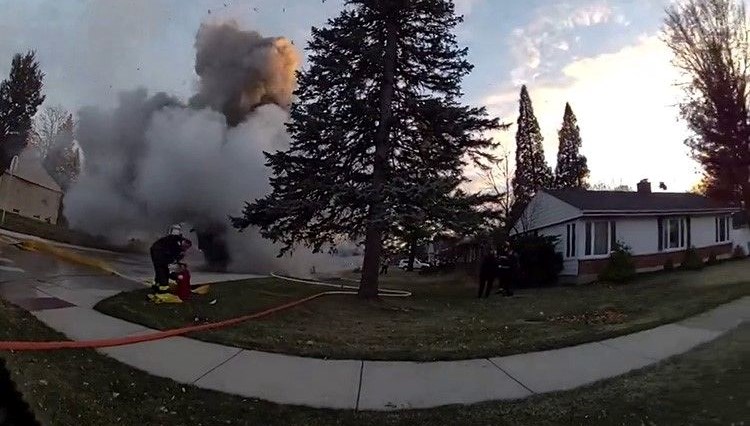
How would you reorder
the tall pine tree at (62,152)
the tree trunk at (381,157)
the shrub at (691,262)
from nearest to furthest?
1. the tree trunk at (381,157)
2. the shrub at (691,262)
3. the tall pine tree at (62,152)

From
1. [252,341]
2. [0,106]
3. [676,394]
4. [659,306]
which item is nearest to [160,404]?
[252,341]

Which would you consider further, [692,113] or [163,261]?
[692,113]

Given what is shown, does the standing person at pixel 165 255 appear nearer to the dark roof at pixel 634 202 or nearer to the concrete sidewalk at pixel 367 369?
the concrete sidewalk at pixel 367 369

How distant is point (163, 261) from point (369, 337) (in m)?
4.09

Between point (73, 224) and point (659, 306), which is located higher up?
point (73, 224)

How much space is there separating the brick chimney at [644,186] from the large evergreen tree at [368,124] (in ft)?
53.1

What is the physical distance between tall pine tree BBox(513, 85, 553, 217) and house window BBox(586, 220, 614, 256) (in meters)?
19.2

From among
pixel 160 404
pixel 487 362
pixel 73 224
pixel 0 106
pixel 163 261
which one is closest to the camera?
pixel 160 404

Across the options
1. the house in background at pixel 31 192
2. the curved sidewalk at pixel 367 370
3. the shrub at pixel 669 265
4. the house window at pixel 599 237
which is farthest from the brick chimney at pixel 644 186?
the house in background at pixel 31 192

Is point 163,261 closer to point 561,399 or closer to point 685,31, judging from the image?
point 561,399

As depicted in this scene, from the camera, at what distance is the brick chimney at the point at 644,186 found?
90.9ft

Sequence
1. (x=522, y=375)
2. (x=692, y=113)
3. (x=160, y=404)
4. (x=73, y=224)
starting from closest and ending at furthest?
(x=160, y=404)
(x=522, y=375)
(x=692, y=113)
(x=73, y=224)

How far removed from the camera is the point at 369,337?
8328 millimetres

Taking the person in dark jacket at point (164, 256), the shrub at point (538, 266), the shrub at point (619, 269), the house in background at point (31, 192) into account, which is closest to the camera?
the person in dark jacket at point (164, 256)
